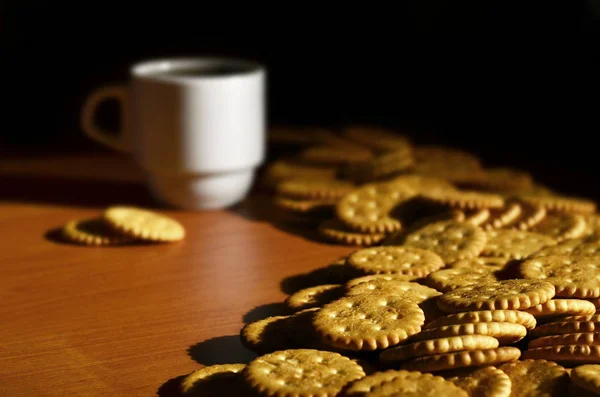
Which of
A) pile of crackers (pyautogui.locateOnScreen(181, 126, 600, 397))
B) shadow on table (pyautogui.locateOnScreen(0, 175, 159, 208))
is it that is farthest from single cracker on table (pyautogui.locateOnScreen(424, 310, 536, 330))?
shadow on table (pyautogui.locateOnScreen(0, 175, 159, 208))

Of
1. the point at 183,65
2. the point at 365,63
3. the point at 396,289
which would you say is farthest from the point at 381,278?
the point at 365,63

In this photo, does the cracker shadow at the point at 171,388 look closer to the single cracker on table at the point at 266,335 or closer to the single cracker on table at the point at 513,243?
the single cracker on table at the point at 266,335

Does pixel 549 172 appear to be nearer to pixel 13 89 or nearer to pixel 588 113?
pixel 588 113

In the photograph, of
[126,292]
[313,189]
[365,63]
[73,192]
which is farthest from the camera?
[365,63]

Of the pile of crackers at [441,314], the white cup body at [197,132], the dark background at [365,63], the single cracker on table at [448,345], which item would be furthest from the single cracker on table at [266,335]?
the dark background at [365,63]

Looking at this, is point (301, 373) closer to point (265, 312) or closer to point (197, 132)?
point (265, 312)

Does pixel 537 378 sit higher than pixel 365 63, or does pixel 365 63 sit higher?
pixel 365 63

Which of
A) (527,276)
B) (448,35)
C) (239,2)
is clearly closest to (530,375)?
(527,276)
